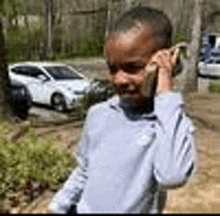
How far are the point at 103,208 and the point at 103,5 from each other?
32504mm

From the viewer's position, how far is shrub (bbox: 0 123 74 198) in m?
5.12

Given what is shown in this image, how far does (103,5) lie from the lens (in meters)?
33.1

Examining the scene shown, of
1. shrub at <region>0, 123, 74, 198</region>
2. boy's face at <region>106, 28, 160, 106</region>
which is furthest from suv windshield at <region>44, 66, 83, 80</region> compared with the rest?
boy's face at <region>106, 28, 160, 106</region>

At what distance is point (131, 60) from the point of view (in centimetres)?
140

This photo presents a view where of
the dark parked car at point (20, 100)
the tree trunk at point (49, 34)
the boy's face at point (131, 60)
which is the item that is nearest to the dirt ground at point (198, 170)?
the boy's face at point (131, 60)

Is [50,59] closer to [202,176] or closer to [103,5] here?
[103,5]

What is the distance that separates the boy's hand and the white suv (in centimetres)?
895

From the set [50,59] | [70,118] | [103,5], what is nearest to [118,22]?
[70,118]

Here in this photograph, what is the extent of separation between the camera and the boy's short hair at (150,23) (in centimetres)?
140

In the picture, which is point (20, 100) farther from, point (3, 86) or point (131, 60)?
point (131, 60)

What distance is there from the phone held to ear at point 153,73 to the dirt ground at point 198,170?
174mm

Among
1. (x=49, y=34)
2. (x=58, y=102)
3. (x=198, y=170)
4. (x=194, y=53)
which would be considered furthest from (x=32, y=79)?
(x=49, y=34)

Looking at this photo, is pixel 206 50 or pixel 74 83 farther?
pixel 206 50

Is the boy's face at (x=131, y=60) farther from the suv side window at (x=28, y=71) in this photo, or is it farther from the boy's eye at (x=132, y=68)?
the suv side window at (x=28, y=71)
